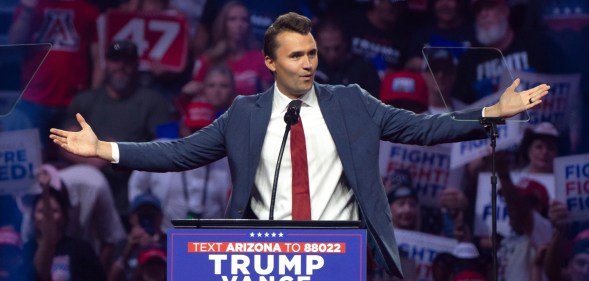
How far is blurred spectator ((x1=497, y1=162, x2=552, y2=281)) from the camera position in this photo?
279 inches

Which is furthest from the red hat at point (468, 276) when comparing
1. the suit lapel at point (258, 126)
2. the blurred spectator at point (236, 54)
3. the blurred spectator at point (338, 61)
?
the suit lapel at point (258, 126)

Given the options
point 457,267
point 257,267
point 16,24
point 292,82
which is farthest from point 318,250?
point 16,24

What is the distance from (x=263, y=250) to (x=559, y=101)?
4261mm

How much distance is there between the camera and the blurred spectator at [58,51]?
23.8 ft

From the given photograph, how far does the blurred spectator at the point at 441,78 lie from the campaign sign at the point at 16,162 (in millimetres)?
2440

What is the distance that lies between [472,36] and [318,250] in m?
4.10

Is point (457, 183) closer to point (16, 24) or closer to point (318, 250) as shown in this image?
point (16, 24)

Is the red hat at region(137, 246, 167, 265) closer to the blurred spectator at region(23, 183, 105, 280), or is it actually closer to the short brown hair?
→ the blurred spectator at region(23, 183, 105, 280)

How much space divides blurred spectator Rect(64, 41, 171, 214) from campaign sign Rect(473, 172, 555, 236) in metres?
1.96

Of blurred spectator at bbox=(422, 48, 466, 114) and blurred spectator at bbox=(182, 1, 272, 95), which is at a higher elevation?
blurred spectator at bbox=(182, 1, 272, 95)

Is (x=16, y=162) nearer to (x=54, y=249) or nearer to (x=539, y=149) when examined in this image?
(x=54, y=249)

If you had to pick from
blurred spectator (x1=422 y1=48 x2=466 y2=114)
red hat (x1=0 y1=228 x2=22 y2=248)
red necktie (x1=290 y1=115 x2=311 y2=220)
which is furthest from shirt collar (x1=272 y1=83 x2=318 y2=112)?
red hat (x1=0 y1=228 x2=22 y2=248)

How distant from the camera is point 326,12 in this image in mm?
7230

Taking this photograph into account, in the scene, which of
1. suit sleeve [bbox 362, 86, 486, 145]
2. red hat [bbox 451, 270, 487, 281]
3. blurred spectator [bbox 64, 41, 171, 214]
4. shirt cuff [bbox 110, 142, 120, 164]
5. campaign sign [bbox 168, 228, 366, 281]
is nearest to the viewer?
campaign sign [bbox 168, 228, 366, 281]
